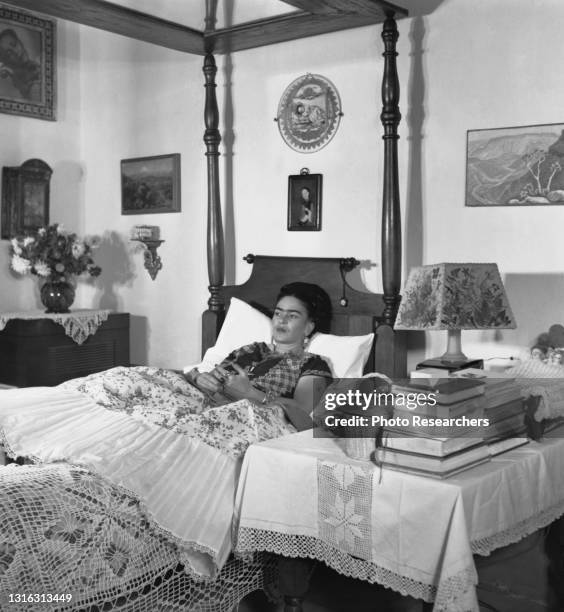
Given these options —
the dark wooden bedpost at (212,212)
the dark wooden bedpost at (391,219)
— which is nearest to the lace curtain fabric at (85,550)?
the dark wooden bedpost at (391,219)

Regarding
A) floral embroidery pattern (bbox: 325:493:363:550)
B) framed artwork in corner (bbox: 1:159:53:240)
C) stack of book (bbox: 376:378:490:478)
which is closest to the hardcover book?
stack of book (bbox: 376:378:490:478)

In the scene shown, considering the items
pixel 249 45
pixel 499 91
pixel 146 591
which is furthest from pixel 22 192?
pixel 146 591

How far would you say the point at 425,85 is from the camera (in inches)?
169

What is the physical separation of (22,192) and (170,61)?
1416 mm

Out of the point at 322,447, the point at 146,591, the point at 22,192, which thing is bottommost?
the point at 146,591

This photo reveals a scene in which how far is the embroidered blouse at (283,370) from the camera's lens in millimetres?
3803

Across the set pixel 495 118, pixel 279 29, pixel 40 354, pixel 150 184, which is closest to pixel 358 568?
pixel 495 118

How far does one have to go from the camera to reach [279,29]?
4.54m

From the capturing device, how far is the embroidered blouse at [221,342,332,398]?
12.5ft

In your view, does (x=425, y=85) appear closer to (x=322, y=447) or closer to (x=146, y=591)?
(x=322, y=447)

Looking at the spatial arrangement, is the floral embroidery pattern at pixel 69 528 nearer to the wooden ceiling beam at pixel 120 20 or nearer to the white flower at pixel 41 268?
the wooden ceiling beam at pixel 120 20

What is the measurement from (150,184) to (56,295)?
98 centimetres

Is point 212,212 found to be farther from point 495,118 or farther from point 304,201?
point 495,118

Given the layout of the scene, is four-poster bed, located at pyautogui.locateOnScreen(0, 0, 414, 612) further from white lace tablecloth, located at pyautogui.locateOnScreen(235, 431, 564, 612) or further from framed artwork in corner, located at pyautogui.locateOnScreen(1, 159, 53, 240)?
framed artwork in corner, located at pyautogui.locateOnScreen(1, 159, 53, 240)
